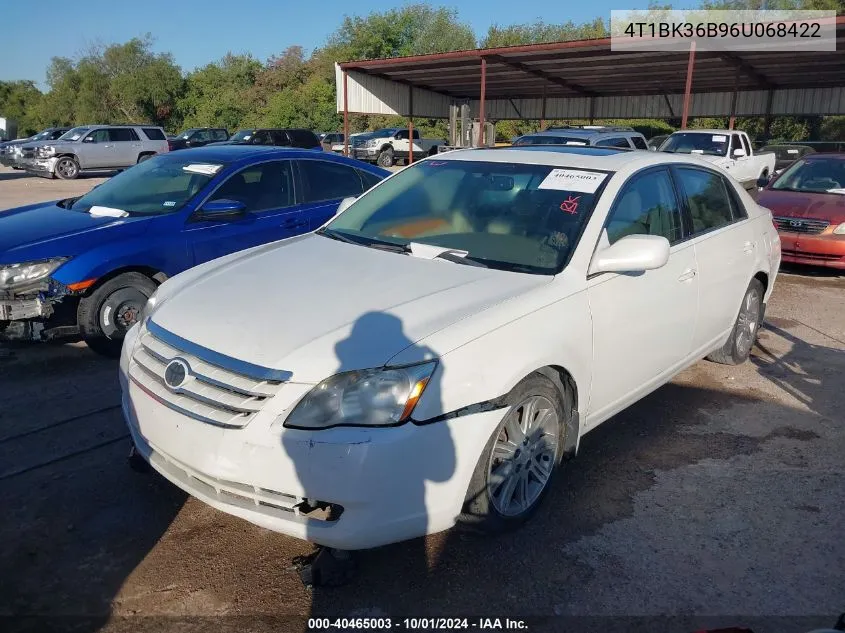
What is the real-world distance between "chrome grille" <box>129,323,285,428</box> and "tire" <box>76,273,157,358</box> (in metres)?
2.56

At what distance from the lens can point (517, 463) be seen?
313cm

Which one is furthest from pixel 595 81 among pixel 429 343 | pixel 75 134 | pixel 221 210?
pixel 429 343

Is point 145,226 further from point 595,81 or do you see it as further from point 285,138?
point 285,138

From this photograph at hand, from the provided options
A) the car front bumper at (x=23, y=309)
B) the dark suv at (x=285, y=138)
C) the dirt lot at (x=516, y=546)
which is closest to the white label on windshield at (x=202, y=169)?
the car front bumper at (x=23, y=309)

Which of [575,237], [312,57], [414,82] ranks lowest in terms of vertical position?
[575,237]

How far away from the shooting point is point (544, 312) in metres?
3.15

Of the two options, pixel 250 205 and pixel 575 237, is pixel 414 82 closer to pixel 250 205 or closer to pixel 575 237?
pixel 250 205

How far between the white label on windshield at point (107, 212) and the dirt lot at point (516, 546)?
5.83 ft

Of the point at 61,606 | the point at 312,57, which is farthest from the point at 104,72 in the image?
the point at 61,606

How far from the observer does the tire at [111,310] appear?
17.3ft

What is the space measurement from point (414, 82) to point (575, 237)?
63.3ft

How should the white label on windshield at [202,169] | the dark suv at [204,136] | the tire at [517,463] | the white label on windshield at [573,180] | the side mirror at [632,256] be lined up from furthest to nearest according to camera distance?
the dark suv at [204,136]
the white label on windshield at [202,169]
the white label on windshield at [573,180]
the side mirror at [632,256]
the tire at [517,463]

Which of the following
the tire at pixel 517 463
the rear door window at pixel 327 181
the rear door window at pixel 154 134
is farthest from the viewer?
the rear door window at pixel 154 134

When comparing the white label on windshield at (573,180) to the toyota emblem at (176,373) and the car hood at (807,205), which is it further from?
the car hood at (807,205)
